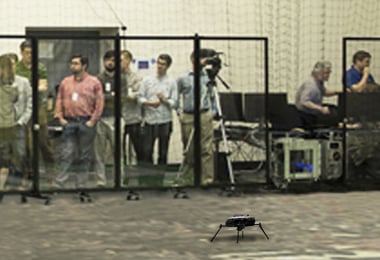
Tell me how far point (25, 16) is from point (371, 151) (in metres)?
7.17

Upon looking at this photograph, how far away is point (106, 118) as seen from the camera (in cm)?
1444

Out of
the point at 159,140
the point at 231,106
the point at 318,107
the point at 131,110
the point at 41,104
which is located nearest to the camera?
the point at 41,104

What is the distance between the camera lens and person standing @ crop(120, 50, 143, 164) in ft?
47.5

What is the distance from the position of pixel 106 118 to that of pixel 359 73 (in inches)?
172

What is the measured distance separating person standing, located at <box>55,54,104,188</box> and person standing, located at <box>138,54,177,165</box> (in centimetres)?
72

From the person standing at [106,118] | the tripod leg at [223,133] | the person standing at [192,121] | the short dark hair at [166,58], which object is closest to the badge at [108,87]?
the person standing at [106,118]

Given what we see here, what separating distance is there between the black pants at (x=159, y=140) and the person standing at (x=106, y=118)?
20.6 inches

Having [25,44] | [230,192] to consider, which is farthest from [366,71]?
[25,44]

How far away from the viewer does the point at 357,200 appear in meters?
14.3

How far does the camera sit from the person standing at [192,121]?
48.4ft

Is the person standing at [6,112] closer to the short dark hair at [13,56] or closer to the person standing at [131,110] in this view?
the short dark hair at [13,56]

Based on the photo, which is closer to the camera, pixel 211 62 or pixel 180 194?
pixel 180 194

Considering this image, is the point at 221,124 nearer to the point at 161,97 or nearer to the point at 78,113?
the point at 161,97

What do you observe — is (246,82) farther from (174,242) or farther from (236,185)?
(174,242)
